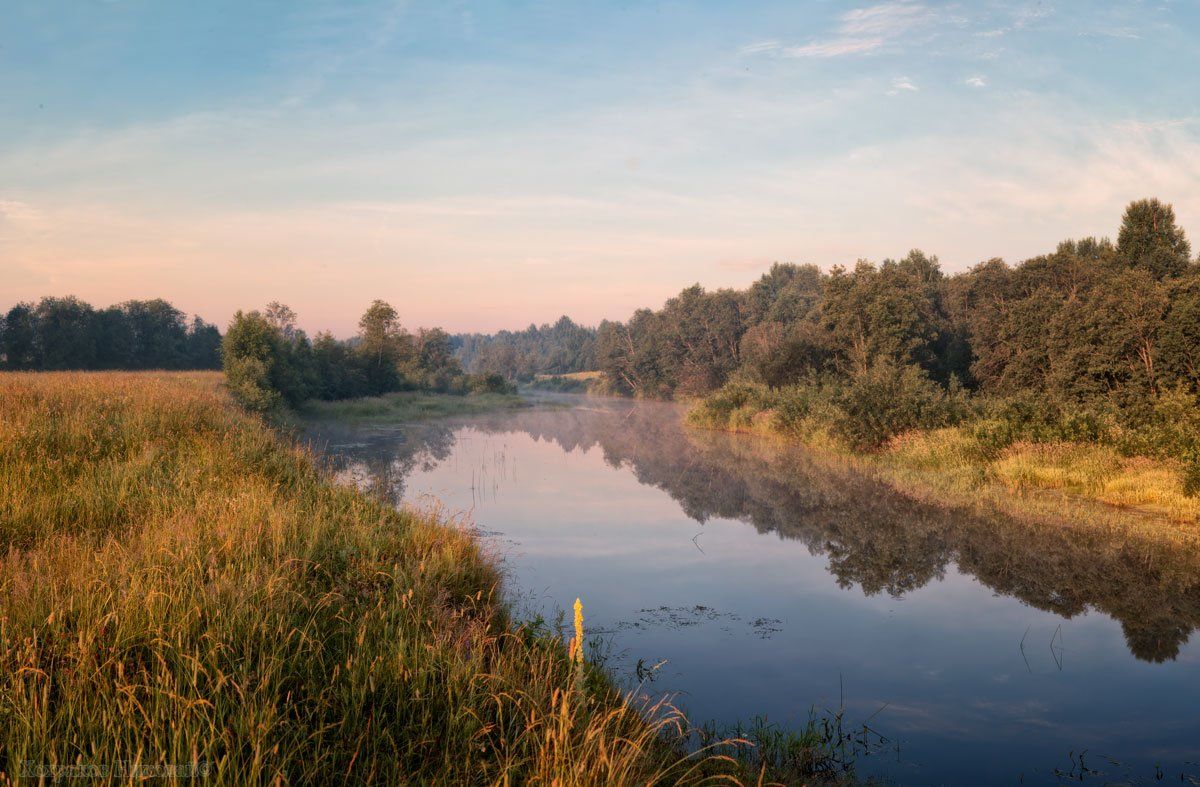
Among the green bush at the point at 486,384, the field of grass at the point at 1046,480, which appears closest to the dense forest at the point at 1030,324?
the field of grass at the point at 1046,480

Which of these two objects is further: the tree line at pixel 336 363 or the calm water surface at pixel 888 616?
the tree line at pixel 336 363

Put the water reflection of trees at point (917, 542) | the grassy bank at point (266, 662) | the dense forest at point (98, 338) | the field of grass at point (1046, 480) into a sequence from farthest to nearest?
the dense forest at point (98, 338)
the field of grass at point (1046, 480)
the water reflection of trees at point (917, 542)
the grassy bank at point (266, 662)

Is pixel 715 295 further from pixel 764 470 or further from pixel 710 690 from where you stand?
pixel 710 690

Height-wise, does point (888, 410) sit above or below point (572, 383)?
below

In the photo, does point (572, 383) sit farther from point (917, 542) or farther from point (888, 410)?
point (917, 542)

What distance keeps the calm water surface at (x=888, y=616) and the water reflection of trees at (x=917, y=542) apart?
0.05 meters

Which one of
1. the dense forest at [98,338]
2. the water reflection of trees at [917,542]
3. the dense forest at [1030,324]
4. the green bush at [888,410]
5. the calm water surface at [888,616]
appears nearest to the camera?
the calm water surface at [888,616]

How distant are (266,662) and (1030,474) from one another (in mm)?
17560

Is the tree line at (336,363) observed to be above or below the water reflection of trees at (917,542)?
above

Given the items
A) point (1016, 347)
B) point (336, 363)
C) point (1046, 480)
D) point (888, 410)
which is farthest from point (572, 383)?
point (1046, 480)

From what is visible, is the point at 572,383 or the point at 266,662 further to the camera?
the point at 572,383

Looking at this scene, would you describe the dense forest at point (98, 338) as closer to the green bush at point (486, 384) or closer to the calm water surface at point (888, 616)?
the green bush at point (486, 384)

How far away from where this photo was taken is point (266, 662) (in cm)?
417

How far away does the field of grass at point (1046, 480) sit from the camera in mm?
12828
